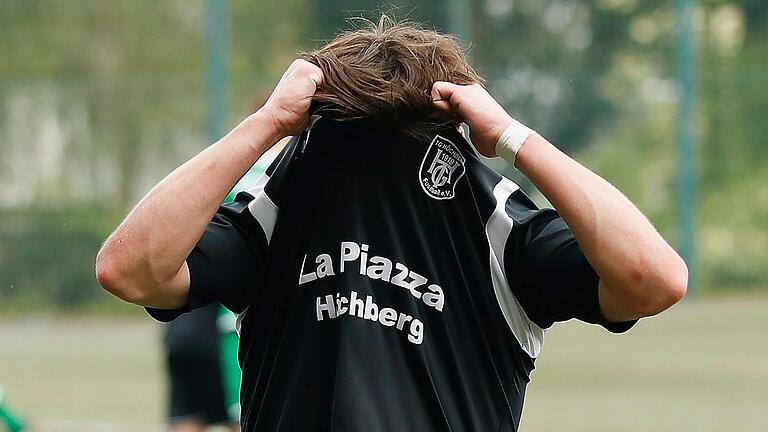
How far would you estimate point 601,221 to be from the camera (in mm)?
2734

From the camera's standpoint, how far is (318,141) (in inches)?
112

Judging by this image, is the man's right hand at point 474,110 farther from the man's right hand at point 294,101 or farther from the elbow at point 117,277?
the elbow at point 117,277

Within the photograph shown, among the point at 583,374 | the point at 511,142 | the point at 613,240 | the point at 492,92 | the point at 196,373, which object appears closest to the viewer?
the point at 613,240

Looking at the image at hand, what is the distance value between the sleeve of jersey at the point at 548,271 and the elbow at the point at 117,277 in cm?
Result: 71

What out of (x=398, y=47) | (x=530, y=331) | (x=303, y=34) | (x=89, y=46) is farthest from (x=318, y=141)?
(x=89, y=46)

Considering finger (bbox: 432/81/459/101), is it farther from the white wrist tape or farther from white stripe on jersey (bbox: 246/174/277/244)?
white stripe on jersey (bbox: 246/174/277/244)

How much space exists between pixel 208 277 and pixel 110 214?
636 inches

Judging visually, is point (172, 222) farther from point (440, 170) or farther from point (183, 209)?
point (440, 170)

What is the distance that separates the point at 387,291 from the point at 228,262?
32 cm

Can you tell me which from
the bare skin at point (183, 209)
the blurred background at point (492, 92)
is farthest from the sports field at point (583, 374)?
the bare skin at point (183, 209)

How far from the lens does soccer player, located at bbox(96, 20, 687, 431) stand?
9.04ft

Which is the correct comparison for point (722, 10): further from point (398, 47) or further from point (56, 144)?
point (398, 47)

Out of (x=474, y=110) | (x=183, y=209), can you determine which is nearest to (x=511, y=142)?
(x=474, y=110)

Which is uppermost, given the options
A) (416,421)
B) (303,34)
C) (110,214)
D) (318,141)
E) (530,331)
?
(303,34)
